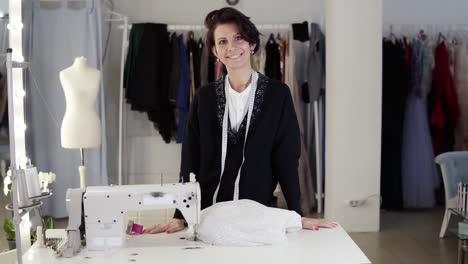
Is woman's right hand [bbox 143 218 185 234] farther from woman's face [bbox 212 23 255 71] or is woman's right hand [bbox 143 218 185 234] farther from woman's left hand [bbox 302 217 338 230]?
woman's face [bbox 212 23 255 71]

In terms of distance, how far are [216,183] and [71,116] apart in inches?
68.1

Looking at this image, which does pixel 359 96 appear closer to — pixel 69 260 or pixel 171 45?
pixel 171 45

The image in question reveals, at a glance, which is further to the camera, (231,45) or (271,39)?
(271,39)

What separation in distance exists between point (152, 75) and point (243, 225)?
2.99 m

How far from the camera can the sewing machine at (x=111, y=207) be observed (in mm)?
1590

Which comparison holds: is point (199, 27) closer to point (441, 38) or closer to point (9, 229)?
point (441, 38)

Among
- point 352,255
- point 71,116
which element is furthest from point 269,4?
point 352,255

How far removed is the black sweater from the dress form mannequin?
153 cm

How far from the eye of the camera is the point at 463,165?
3.92m

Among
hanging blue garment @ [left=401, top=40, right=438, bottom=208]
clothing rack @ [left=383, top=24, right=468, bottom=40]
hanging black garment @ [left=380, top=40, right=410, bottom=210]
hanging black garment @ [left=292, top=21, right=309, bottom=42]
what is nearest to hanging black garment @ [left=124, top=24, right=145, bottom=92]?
hanging black garment @ [left=292, top=21, right=309, bottom=42]

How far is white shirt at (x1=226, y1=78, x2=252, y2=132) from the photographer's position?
193 centimetres

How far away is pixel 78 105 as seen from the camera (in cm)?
329

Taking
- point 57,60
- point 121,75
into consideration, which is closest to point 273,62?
point 121,75

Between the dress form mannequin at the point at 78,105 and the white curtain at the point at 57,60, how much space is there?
0.38 m
